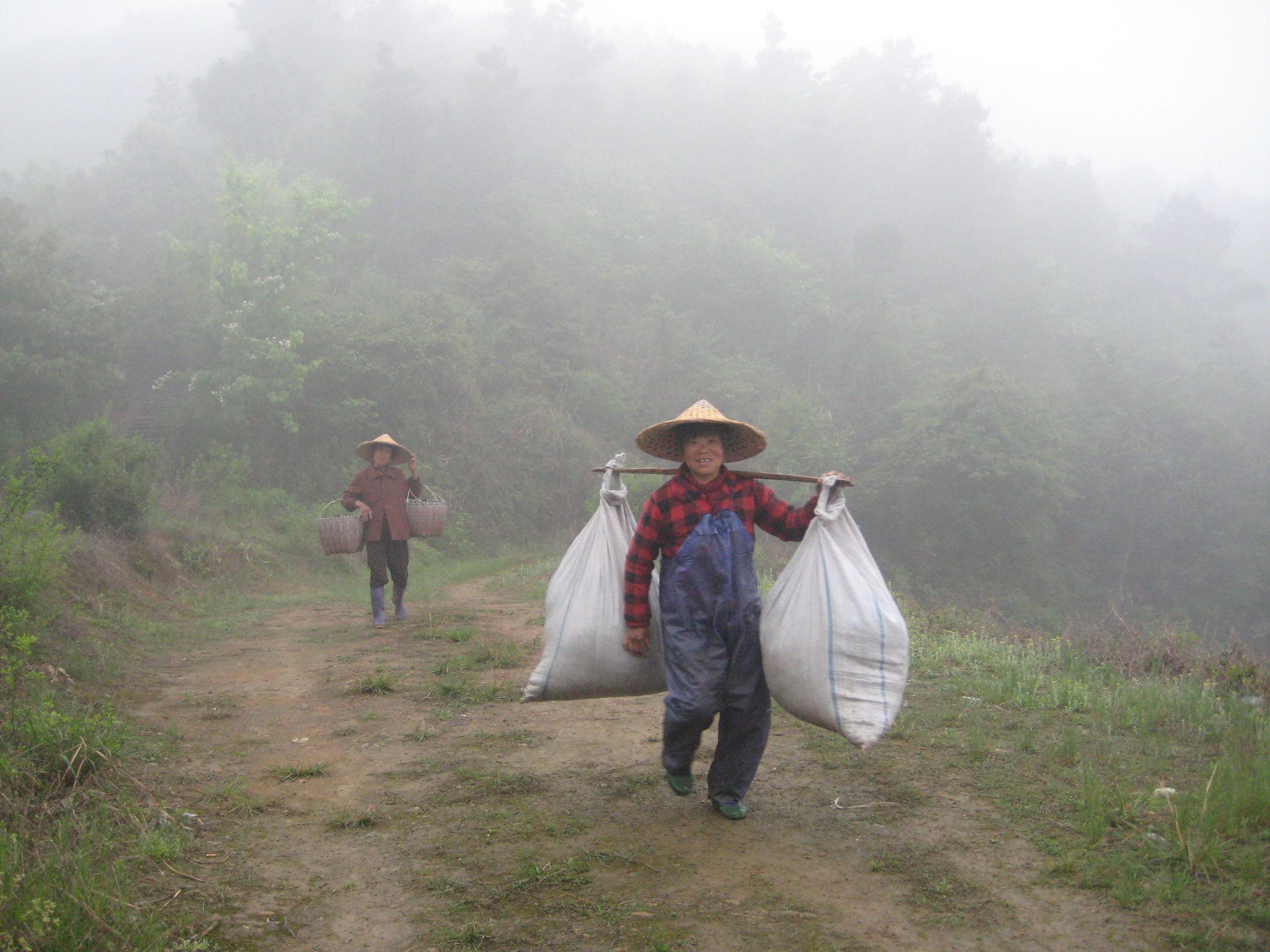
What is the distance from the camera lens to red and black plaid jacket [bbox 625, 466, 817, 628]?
12.0 feet

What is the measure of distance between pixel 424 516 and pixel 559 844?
5.28 metres

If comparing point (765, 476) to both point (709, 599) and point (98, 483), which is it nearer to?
point (709, 599)

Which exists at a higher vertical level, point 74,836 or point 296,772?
point 74,836

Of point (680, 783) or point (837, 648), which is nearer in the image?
point (837, 648)

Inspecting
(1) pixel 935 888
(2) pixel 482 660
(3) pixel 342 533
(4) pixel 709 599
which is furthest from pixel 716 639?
(3) pixel 342 533

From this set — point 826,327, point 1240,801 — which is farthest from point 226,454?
point 826,327

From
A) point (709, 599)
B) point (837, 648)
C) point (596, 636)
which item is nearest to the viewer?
point (837, 648)

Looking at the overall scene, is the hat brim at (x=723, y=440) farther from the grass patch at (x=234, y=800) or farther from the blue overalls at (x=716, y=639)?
the grass patch at (x=234, y=800)

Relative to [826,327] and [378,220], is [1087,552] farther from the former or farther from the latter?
[378,220]

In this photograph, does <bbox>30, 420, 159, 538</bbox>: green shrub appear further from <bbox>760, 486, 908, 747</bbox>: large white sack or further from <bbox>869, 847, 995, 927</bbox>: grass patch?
<bbox>869, 847, 995, 927</bbox>: grass patch

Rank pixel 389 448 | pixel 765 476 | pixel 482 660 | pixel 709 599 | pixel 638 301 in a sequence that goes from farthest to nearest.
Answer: pixel 638 301 < pixel 389 448 < pixel 482 660 < pixel 765 476 < pixel 709 599

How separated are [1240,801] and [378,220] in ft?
126

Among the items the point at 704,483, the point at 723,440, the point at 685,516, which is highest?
the point at 723,440

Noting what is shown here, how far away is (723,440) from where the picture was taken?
392cm
